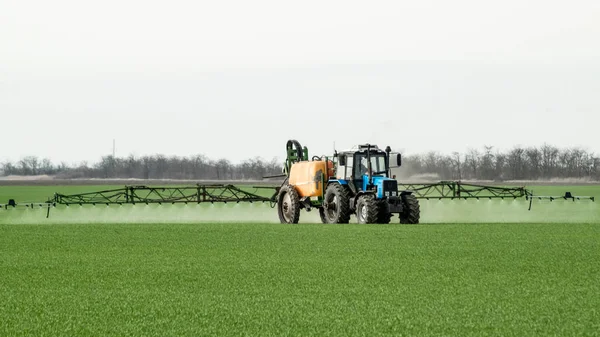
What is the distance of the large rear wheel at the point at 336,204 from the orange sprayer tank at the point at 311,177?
54 centimetres

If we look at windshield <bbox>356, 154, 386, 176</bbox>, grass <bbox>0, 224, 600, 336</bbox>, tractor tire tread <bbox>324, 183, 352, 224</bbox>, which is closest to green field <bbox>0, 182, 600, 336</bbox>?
grass <bbox>0, 224, 600, 336</bbox>

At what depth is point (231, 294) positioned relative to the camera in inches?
421

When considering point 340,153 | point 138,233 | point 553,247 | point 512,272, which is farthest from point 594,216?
point 512,272

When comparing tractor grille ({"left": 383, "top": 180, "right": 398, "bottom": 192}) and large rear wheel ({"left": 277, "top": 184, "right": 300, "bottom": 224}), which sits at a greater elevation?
Answer: tractor grille ({"left": 383, "top": 180, "right": 398, "bottom": 192})

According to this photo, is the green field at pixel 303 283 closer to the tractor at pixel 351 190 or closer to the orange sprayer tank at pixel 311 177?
the tractor at pixel 351 190

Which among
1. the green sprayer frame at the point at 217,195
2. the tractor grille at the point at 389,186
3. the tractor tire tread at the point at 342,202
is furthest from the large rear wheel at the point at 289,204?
the tractor grille at the point at 389,186

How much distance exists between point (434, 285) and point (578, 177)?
88.6 meters

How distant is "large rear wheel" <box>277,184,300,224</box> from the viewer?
26.1 metres

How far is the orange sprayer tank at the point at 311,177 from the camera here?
25828 mm

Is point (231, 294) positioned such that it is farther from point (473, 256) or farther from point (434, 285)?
point (473, 256)

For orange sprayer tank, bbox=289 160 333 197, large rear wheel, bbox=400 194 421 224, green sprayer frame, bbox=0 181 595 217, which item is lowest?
large rear wheel, bbox=400 194 421 224

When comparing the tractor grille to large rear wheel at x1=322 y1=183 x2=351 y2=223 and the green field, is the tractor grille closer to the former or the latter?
large rear wheel at x1=322 y1=183 x2=351 y2=223

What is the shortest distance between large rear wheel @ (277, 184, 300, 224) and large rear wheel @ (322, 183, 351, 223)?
1.04 m

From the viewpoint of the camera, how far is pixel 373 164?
2473cm
